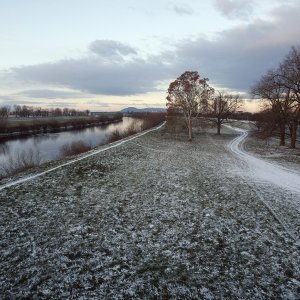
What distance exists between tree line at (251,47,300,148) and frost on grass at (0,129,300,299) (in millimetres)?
20218

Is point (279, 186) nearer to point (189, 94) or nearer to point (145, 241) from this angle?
point (145, 241)

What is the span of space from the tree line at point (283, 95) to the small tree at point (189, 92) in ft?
24.1

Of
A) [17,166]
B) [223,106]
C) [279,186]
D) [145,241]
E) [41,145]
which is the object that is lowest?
[41,145]

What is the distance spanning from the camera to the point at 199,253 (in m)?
7.59

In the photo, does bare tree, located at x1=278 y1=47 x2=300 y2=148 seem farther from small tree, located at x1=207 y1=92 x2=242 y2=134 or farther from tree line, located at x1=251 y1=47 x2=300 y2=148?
small tree, located at x1=207 y1=92 x2=242 y2=134

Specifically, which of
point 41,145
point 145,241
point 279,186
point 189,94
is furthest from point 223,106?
point 145,241

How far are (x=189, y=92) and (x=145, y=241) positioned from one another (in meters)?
34.3

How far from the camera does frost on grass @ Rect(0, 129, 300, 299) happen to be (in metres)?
6.11

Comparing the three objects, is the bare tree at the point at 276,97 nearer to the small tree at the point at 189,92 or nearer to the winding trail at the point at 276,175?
the small tree at the point at 189,92

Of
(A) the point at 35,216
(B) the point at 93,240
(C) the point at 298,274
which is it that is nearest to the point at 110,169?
(A) the point at 35,216

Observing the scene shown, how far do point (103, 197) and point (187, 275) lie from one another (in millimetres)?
6587

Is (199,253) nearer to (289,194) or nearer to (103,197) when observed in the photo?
(103,197)

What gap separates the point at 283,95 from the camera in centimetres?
3628

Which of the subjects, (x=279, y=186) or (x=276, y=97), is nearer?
(x=279, y=186)
